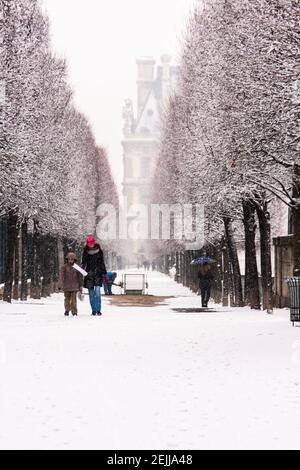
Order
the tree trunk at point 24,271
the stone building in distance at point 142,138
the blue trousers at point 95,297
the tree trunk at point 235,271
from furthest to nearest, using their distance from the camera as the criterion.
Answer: the stone building in distance at point 142,138, the tree trunk at point 24,271, the tree trunk at point 235,271, the blue trousers at point 95,297

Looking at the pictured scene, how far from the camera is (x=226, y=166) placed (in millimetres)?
27359

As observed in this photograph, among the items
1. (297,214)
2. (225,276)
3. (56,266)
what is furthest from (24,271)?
(56,266)

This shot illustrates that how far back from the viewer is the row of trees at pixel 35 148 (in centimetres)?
2564

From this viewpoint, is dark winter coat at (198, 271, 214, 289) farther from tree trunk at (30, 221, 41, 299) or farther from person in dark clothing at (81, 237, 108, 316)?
person in dark clothing at (81, 237, 108, 316)

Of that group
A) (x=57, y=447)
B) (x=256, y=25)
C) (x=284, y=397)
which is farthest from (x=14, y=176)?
(x=57, y=447)

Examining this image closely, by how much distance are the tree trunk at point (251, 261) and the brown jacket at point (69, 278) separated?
7.76m

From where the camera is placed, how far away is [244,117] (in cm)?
2134

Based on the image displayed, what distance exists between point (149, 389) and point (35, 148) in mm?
18463

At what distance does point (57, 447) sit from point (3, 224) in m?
36.6

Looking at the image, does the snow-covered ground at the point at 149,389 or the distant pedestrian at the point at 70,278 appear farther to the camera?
the distant pedestrian at the point at 70,278

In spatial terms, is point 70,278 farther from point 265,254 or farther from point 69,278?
point 265,254

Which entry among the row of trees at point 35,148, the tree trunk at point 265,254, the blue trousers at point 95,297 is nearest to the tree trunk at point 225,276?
the row of trees at point 35,148

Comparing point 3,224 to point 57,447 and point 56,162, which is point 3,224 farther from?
point 57,447

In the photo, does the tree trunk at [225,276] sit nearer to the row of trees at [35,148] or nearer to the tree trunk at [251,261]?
the tree trunk at [251,261]
